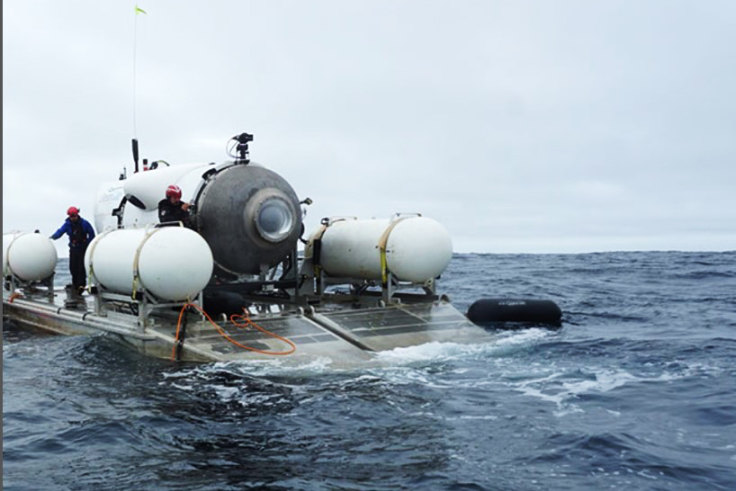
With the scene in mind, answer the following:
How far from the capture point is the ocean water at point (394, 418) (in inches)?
239

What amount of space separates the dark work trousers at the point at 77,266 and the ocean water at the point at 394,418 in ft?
14.1

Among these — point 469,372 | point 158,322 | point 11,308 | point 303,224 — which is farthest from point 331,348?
point 11,308

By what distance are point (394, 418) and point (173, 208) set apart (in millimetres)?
7941

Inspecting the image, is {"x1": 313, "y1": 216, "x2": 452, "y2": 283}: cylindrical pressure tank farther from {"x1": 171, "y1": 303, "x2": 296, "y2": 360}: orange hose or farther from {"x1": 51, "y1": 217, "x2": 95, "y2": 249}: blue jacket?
{"x1": 51, "y1": 217, "x2": 95, "y2": 249}: blue jacket

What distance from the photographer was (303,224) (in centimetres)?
1565

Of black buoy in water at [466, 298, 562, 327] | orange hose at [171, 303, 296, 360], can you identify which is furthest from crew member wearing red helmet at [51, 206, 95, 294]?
black buoy in water at [466, 298, 562, 327]

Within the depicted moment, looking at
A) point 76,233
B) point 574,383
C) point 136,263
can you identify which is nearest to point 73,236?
point 76,233

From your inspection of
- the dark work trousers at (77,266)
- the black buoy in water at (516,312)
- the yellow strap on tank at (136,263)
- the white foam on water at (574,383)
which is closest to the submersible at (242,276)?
the yellow strap on tank at (136,263)

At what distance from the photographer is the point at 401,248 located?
Result: 1401cm

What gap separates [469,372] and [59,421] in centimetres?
555

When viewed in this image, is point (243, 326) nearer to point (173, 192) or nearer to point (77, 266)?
point (173, 192)

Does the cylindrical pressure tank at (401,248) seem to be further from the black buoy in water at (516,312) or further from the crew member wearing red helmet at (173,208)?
the crew member wearing red helmet at (173,208)

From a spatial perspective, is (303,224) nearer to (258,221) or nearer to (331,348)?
(258,221)

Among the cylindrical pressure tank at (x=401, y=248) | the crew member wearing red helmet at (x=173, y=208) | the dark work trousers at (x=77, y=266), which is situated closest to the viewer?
the crew member wearing red helmet at (x=173, y=208)
